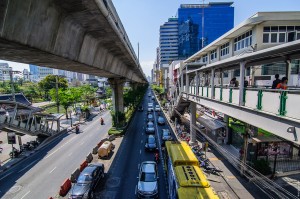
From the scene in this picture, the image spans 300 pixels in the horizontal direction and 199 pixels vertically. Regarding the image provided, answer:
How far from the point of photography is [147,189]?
14.2 meters

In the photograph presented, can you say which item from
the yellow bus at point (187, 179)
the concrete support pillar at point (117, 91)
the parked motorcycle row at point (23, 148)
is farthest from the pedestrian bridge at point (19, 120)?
the yellow bus at point (187, 179)

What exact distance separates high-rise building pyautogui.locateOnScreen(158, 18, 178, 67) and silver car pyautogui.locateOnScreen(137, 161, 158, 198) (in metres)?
136

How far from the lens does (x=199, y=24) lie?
136 metres

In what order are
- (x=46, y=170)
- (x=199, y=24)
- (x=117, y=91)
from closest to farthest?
(x=46, y=170)
(x=117, y=91)
(x=199, y=24)

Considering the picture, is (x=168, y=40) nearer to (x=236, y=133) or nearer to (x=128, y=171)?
(x=236, y=133)

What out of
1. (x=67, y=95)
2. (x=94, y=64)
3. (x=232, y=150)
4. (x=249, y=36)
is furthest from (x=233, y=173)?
(x=67, y=95)

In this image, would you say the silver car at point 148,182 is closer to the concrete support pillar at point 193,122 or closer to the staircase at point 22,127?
the concrete support pillar at point 193,122

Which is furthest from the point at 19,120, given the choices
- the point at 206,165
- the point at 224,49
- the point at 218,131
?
the point at 224,49

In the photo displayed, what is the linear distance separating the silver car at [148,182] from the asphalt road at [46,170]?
7000 mm

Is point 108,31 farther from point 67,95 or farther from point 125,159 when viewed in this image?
point 67,95

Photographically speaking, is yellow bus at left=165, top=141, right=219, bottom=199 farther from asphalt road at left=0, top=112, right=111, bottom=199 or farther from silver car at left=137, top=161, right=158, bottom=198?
→ asphalt road at left=0, top=112, right=111, bottom=199

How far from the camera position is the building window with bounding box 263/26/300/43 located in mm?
19594

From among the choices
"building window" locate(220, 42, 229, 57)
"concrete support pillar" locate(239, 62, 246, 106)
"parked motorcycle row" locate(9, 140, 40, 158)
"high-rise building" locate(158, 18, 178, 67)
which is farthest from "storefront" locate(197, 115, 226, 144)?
"high-rise building" locate(158, 18, 178, 67)

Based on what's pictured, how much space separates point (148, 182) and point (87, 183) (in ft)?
15.0
